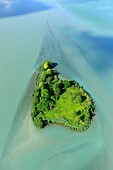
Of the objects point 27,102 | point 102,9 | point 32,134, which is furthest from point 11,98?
point 102,9

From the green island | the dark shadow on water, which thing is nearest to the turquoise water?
the dark shadow on water

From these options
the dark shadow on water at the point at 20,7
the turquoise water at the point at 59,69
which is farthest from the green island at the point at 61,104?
the dark shadow on water at the point at 20,7

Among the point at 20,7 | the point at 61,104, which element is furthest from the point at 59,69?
the point at 20,7

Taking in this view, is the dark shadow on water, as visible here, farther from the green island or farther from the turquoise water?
the green island

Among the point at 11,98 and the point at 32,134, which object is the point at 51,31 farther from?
the point at 32,134

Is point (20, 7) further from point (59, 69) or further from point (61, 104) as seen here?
point (61, 104)

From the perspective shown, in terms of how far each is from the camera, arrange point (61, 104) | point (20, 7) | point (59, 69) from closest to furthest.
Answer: point (61, 104) < point (59, 69) < point (20, 7)
